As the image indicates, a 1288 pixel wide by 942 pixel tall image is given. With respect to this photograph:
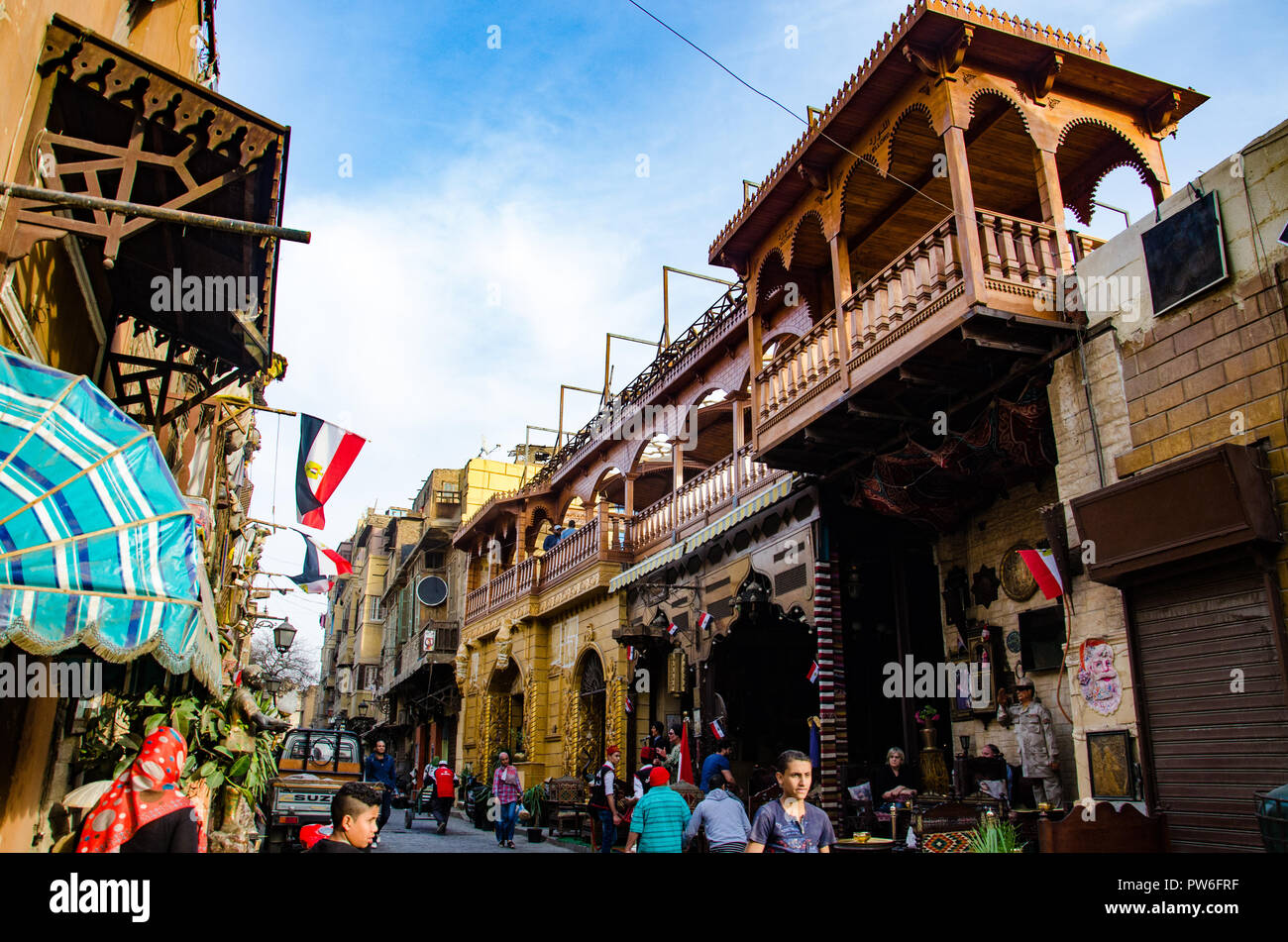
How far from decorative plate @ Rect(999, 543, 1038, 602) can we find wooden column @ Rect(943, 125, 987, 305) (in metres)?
3.21

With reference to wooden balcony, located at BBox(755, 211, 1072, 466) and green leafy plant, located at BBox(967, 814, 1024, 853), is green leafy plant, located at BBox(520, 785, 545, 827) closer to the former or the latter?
wooden balcony, located at BBox(755, 211, 1072, 466)

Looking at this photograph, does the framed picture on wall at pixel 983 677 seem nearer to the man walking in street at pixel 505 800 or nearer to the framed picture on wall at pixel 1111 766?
the framed picture on wall at pixel 1111 766

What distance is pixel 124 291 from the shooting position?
325 inches

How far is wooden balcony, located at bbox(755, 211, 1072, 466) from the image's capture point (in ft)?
27.1

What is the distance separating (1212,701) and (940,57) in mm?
6650

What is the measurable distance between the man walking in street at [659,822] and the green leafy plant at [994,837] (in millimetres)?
2725

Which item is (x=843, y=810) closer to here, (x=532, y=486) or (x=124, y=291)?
(x=124, y=291)

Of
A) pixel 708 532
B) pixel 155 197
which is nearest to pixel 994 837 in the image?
pixel 708 532

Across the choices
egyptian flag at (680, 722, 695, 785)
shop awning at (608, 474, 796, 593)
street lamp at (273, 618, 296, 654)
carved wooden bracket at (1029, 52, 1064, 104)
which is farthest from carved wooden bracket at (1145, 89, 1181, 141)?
street lamp at (273, 618, 296, 654)

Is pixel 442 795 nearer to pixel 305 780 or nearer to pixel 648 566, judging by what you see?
pixel 305 780

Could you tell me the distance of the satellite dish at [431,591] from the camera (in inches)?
1265

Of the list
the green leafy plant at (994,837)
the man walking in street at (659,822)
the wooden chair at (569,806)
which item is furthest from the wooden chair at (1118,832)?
the wooden chair at (569,806)

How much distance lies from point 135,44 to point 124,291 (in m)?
2.45
